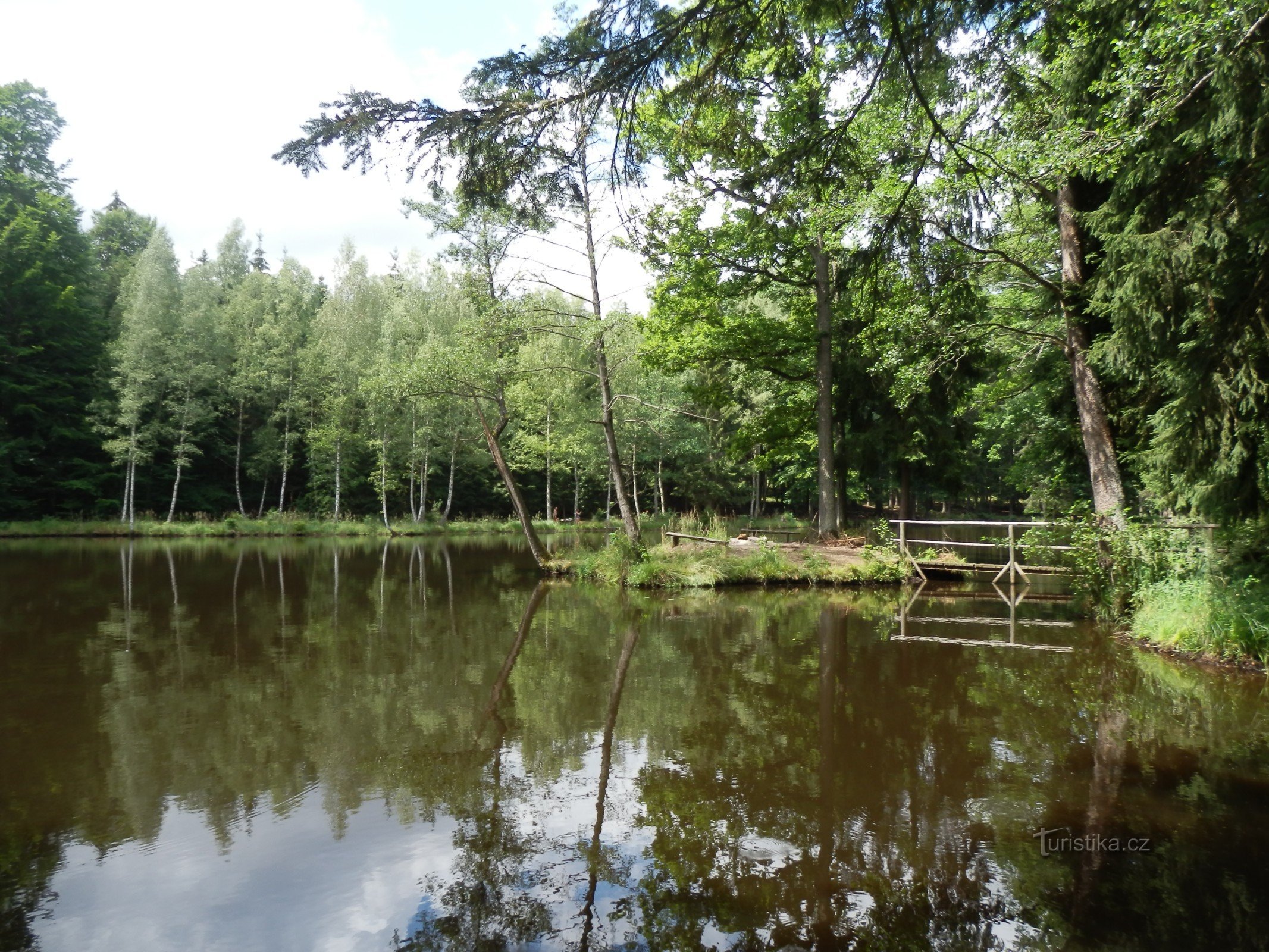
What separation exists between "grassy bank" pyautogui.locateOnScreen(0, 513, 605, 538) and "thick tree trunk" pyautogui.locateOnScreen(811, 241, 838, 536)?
1985 centimetres

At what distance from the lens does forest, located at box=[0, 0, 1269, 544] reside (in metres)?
4.11

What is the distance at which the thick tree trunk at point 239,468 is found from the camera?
35.7 meters

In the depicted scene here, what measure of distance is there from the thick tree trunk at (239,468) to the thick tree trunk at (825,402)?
2776cm

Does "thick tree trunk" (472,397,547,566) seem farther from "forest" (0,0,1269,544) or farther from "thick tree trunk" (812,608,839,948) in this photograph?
"thick tree trunk" (812,608,839,948)

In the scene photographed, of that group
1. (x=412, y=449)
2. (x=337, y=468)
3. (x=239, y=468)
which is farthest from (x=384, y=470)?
(x=239, y=468)

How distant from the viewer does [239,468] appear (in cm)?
3775

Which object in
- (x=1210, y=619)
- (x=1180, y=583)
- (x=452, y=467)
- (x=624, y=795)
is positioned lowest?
(x=624, y=795)

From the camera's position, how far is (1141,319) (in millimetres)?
8438

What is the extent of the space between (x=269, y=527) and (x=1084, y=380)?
31.4m

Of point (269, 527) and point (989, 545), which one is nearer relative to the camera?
point (989, 545)

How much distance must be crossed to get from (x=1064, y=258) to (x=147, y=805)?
13646 mm

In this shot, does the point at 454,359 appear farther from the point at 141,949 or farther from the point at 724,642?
the point at 141,949

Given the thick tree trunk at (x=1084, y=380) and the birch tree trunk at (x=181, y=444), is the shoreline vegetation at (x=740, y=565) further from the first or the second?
the birch tree trunk at (x=181, y=444)

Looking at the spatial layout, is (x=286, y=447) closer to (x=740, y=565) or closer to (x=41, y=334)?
(x=41, y=334)
